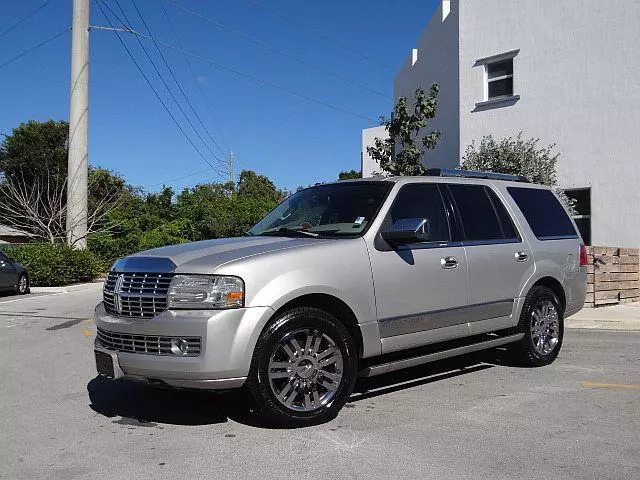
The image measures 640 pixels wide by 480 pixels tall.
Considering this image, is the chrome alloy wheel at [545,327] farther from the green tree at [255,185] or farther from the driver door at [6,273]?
the green tree at [255,185]

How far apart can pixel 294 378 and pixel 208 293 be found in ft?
3.07

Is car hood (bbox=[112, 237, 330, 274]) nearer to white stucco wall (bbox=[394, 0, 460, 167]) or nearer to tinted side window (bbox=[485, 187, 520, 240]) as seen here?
tinted side window (bbox=[485, 187, 520, 240])

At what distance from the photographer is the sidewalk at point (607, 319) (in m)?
10.3

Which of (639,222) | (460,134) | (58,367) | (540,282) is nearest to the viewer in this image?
(540,282)

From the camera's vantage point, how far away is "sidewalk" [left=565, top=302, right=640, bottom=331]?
10.3 m

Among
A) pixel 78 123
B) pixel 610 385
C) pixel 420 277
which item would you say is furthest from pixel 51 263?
pixel 610 385

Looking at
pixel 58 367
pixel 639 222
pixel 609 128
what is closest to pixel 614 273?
pixel 639 222

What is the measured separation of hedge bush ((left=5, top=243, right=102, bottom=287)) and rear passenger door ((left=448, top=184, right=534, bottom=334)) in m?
18.1

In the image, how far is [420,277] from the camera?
5398 mm

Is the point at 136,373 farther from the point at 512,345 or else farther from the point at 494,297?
the point at 512,345

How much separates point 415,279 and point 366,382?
1.43 m

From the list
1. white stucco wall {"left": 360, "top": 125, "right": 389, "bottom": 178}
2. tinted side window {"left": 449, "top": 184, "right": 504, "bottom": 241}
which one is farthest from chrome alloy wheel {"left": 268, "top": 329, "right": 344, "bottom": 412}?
white stucco wall {"left": 360, "top": 125, "right": 389, "bottom": 178}

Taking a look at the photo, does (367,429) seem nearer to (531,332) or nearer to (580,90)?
(531,332)

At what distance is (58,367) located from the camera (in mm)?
7336
